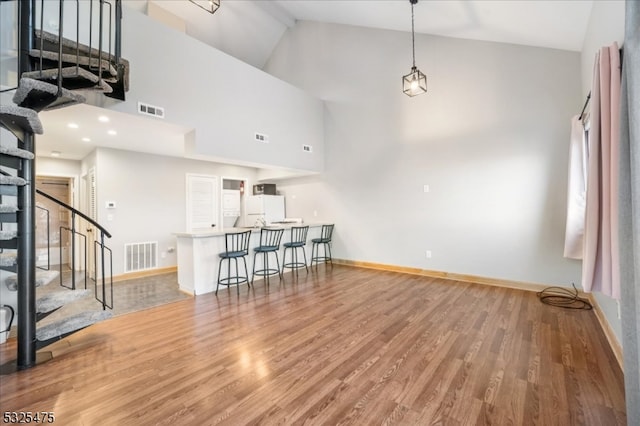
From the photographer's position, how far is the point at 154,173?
583 centimetres

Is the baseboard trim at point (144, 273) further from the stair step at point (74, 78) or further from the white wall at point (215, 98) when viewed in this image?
the stair step at point (74, 78)

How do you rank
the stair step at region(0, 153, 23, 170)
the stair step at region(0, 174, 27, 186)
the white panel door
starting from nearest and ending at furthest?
the stair step at region(0, 174, 27, 186), the stair step at region(0, 153, 23, 170), the white panel door

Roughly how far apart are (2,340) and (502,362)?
4544 mm

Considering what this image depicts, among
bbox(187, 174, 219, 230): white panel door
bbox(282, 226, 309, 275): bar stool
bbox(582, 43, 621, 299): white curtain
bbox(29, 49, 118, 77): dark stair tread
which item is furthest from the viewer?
bbox(187, 174, 219, 230): white panel door

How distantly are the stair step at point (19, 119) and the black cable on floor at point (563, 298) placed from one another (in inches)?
219

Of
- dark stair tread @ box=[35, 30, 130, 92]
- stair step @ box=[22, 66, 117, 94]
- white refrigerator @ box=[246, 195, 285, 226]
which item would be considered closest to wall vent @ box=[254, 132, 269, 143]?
white refrigerator @ box=[246, 195, 285, 226]

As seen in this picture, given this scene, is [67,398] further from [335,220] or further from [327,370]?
[335,220]

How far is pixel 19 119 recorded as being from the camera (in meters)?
2.05

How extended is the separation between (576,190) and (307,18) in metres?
6.16

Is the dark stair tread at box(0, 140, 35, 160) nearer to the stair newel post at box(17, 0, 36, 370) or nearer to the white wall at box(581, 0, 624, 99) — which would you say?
the stair newel post at box(17, 0, 36, 370)

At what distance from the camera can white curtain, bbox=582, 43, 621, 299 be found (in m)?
1.63

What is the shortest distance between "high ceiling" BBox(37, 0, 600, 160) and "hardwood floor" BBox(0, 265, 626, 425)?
2.74 m

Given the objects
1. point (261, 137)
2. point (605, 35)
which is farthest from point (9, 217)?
point (605, 35)

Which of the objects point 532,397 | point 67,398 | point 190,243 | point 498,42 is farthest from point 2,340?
point 498,42
